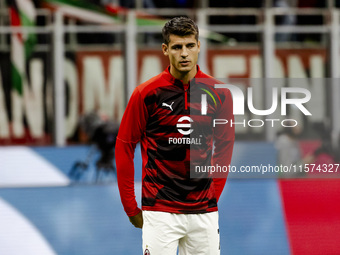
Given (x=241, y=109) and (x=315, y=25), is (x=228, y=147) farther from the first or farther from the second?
(x=315, y=25)

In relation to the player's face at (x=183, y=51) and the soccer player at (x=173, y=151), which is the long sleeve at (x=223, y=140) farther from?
the player's face at (x=183, y=51)

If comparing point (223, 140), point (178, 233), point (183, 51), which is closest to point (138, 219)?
point (178, 233)

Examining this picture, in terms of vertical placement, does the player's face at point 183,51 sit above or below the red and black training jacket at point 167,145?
above

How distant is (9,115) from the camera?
13703mm

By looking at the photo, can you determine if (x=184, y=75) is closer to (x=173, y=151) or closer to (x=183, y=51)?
(x=183, y=51)

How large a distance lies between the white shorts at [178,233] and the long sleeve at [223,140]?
269 millimetres

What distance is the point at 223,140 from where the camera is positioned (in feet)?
12.5

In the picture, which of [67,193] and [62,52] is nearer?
[67,193]

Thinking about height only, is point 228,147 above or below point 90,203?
above

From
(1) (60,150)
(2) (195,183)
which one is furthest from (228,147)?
(1) (60,150)

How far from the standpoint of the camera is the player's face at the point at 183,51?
345 centimetres

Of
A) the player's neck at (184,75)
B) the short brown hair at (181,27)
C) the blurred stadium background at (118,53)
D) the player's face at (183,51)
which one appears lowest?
the blurred stadium background at (118,53)

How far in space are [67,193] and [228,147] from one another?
2.88 metres

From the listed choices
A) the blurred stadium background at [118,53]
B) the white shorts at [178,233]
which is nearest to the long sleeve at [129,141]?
the white shorts at [178,233]
